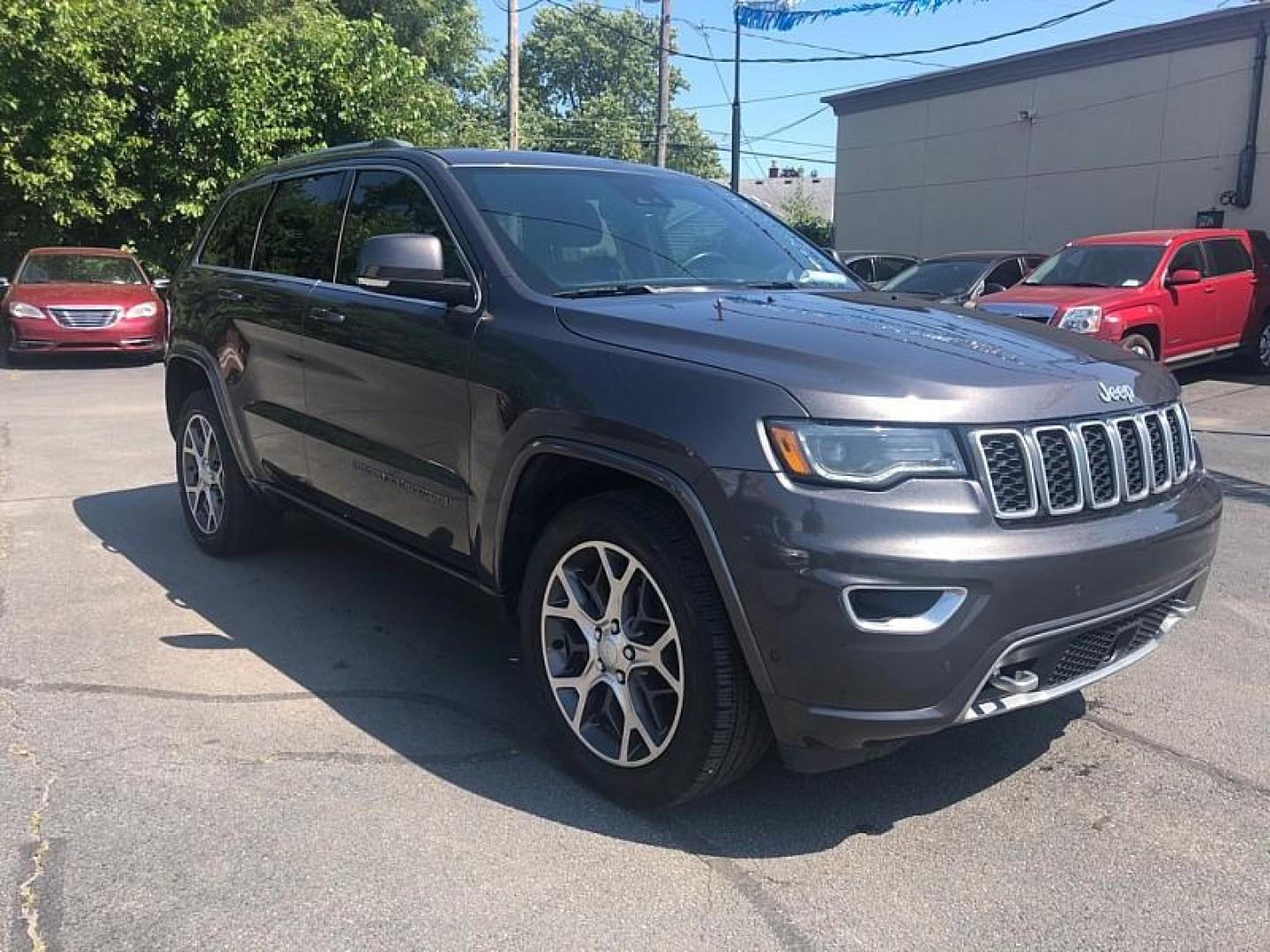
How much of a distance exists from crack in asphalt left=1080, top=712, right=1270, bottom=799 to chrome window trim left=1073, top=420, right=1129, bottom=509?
1.06 m

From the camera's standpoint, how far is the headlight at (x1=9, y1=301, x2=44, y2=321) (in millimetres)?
14148

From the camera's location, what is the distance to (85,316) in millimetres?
14422

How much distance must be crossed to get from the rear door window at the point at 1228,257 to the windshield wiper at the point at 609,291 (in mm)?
10851

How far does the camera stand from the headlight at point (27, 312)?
46.4ft

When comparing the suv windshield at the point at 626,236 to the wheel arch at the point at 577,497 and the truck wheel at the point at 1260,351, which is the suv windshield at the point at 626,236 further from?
the truck wheel at the point at 1260,351

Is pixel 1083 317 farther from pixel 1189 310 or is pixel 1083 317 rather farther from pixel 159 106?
pixel 159 106

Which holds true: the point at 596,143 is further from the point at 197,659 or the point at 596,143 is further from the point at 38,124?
the point at 197,659

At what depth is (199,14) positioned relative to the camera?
17.6 metres

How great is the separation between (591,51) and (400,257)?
207 feet

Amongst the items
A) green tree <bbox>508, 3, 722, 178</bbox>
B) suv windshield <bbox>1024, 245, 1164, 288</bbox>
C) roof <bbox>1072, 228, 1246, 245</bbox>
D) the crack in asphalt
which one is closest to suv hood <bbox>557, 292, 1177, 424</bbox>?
the crack in asphalt

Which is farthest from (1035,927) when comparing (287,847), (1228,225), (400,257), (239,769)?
(1228,225)

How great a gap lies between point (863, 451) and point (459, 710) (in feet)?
6.16


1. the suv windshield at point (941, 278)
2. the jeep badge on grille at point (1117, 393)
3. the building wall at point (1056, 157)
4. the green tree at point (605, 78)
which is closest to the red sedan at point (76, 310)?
the suv windshield at point (941, 278)

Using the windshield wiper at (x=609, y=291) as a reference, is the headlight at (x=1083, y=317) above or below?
below
